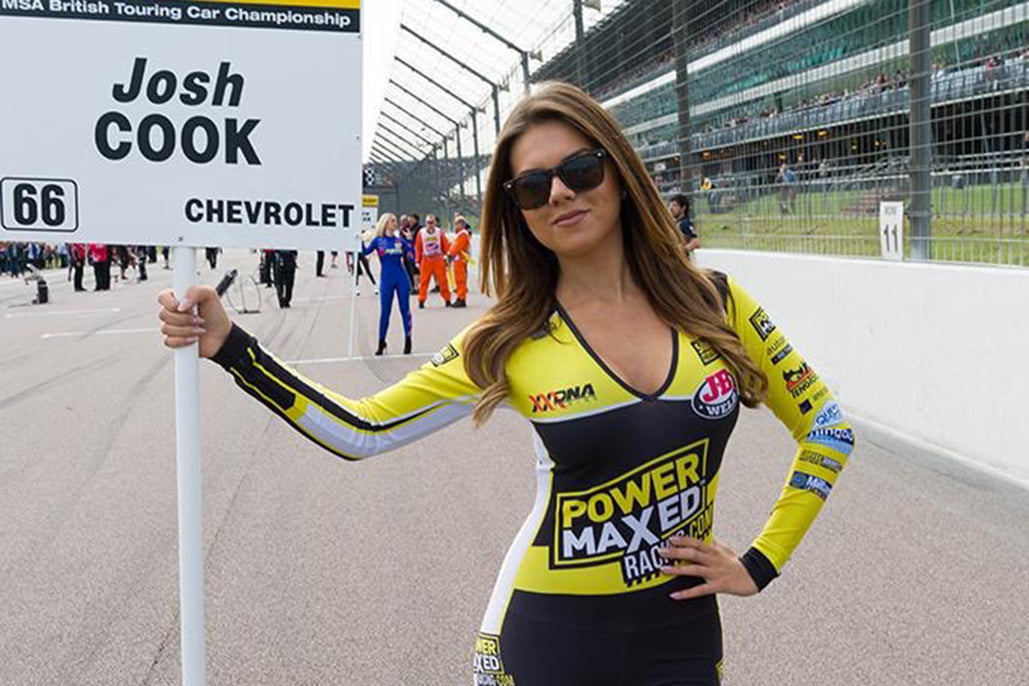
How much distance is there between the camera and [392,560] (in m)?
5.53

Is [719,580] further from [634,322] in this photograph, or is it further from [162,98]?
[162,98]

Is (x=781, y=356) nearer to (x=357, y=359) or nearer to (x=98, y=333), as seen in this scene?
(x=357, y=359)

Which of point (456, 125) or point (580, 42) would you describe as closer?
point (580, 42)

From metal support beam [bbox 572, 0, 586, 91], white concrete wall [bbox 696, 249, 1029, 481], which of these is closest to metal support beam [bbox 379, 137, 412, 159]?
metal support beam [bbox 572, 0, 586, 91]

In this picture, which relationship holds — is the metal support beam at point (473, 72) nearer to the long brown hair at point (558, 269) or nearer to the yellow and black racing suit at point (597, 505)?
the long brown hair at point (558, 269)

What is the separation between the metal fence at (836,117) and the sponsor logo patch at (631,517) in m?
5.42

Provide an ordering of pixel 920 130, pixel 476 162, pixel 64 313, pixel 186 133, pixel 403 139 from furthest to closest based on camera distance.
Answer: pixel 403 139 → pixel 476 162 → pixel 64 313 → pixel 920 130 → pixel 186 133

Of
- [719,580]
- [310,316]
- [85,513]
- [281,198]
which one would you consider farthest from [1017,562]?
[310,316]

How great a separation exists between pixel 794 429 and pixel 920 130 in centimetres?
635

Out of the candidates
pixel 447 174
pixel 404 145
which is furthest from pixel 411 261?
pixel 404 145

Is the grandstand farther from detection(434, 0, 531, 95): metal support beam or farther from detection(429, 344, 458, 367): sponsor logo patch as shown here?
detection(434, 0, 531, 95): metal support beam

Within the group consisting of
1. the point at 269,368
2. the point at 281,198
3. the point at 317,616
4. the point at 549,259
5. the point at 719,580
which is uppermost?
the point at 281,198

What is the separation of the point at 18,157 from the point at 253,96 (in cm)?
53

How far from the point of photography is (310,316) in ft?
71.7
